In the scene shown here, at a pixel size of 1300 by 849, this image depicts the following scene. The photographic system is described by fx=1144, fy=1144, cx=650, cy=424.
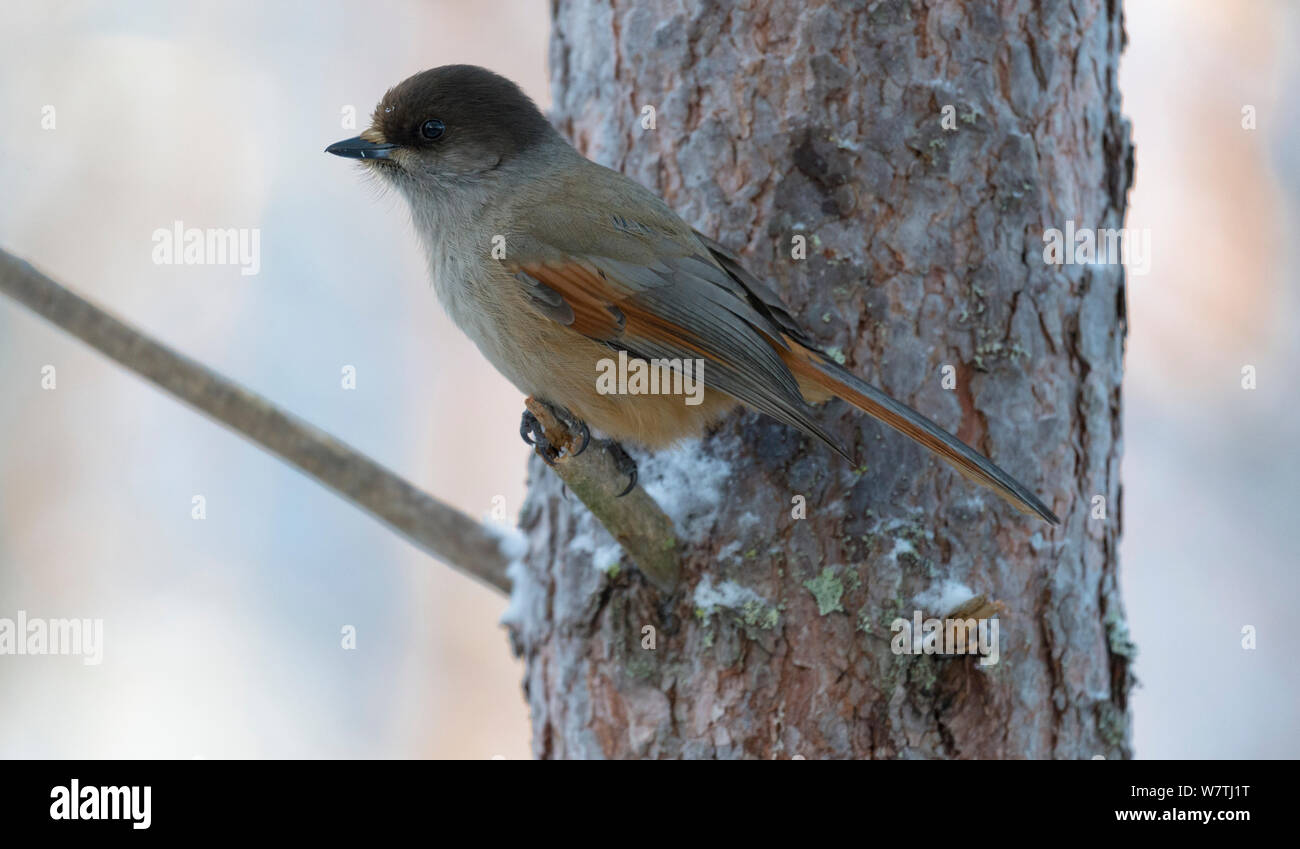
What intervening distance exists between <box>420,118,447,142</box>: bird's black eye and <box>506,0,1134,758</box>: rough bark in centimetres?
55

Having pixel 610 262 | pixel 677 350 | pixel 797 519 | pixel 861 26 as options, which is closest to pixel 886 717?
pixel 797 519

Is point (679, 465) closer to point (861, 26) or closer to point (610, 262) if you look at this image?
point (610, 262)

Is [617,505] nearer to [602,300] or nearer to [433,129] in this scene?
[602,300]

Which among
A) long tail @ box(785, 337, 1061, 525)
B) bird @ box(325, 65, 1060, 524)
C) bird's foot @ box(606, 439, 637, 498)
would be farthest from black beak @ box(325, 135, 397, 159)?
long tail @ box(785, 337, 1061, 525)

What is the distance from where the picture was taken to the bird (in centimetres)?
245

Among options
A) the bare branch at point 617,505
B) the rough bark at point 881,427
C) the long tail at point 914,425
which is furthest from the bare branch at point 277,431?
the long tail at point 914,425

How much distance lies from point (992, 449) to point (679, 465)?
27.4 inches

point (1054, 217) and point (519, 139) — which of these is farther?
point (519, 139)

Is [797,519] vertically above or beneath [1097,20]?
beneath

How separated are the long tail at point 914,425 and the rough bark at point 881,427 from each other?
0.46ft

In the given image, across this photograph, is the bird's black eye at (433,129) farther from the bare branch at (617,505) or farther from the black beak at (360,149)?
the bare branch at (617,505)

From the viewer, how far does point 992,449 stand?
2498 mm

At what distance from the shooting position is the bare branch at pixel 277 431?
2.74 m

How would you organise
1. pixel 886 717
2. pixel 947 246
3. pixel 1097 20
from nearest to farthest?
pixel 886 717 → pixel 947 246 → pixel 1097 20
